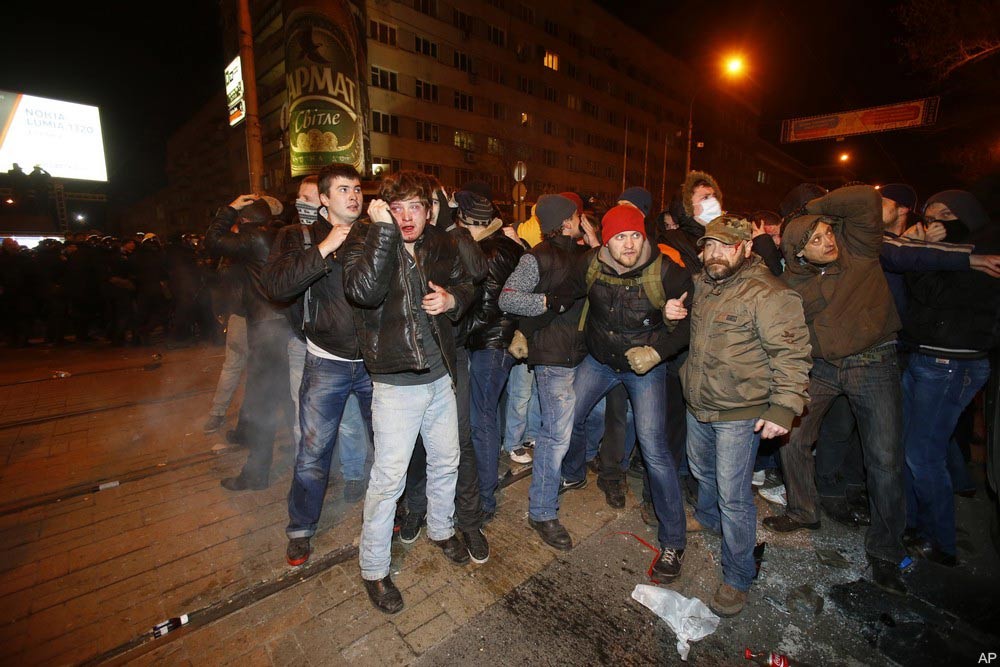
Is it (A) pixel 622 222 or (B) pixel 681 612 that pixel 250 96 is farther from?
(B) pixel 681 612

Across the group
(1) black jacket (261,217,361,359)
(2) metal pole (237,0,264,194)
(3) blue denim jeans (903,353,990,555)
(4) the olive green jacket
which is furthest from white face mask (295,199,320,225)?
(3) blue denim jeans (903,353,990,555)

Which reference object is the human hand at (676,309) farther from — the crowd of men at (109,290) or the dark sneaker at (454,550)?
the crowd of men at (109,290)

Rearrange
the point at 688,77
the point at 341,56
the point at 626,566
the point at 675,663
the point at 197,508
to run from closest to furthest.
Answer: the point at 675,663
the point at 626,566
the point at 197,508
the point at 341,56
the point at 688,77

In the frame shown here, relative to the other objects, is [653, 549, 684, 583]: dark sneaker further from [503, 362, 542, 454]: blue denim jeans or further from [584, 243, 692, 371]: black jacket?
[503, 362, 542, 454]: blue denim jeans

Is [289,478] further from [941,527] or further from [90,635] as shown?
[941,527]

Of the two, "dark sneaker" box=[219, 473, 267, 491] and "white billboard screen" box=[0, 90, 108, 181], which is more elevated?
"white billboard screen" box=[0, 90, 108, 181]

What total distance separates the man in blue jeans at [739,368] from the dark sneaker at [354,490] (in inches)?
111

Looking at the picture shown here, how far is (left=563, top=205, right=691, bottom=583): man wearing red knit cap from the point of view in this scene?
2.97m

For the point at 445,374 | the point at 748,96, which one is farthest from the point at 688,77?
the point at 445,374

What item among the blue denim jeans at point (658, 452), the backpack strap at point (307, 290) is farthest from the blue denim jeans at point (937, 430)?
the backpack strap at point (307, 290)

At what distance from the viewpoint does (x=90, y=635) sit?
2512 millimetres

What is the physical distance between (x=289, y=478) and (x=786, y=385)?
162 inches

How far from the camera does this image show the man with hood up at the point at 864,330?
2.98 meters

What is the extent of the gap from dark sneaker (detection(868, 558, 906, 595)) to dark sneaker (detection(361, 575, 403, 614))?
3.06 m
